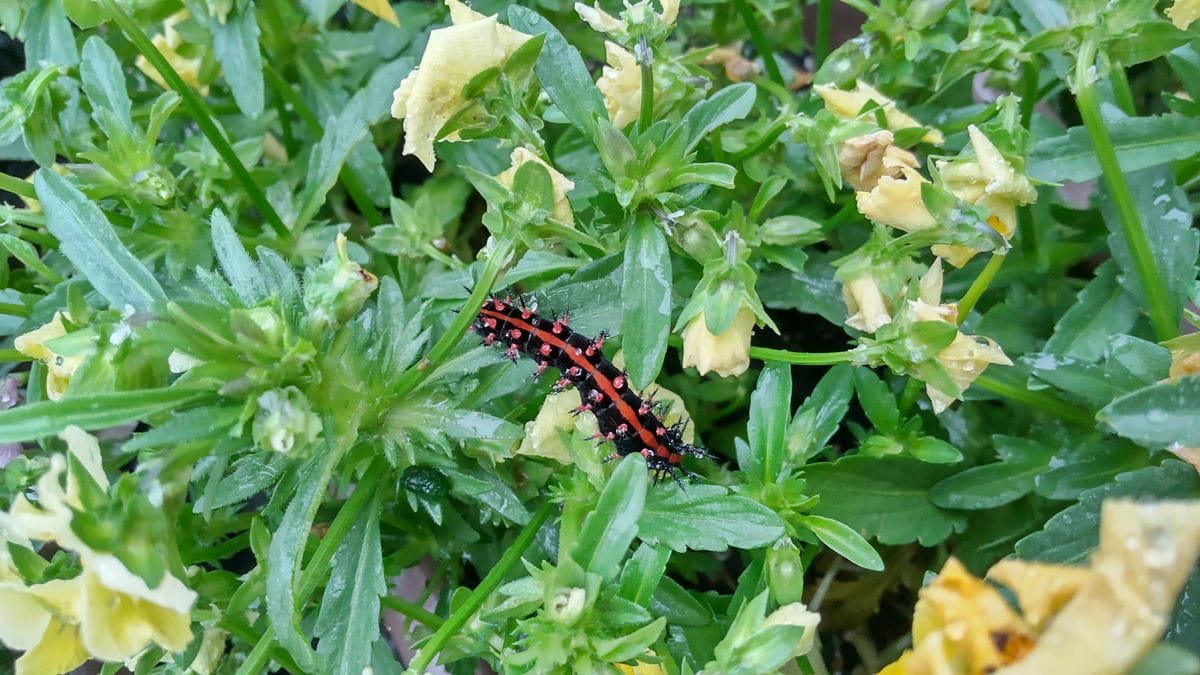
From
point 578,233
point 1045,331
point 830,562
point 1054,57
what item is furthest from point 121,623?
point 1054,57

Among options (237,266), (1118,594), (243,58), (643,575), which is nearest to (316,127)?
(243,58)

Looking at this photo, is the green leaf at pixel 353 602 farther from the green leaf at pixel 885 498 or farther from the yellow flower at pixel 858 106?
the yellow flower at pixel 858 106

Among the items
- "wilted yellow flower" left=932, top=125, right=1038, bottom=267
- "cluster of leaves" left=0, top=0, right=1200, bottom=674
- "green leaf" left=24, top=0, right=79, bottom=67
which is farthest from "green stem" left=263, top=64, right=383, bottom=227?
"wilted yellow flower" left=932, top=125, right=1038, bottom=267

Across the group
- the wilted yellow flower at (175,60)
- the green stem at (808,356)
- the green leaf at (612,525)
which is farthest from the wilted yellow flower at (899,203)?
the wilted yellow flower at (175,60)

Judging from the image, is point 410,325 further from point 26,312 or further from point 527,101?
point 26,312

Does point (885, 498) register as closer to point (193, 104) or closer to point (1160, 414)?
point (1160, 414)

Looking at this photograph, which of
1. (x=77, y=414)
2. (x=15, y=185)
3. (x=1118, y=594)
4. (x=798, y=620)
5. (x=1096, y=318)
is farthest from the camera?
(x=1096, y=318)
